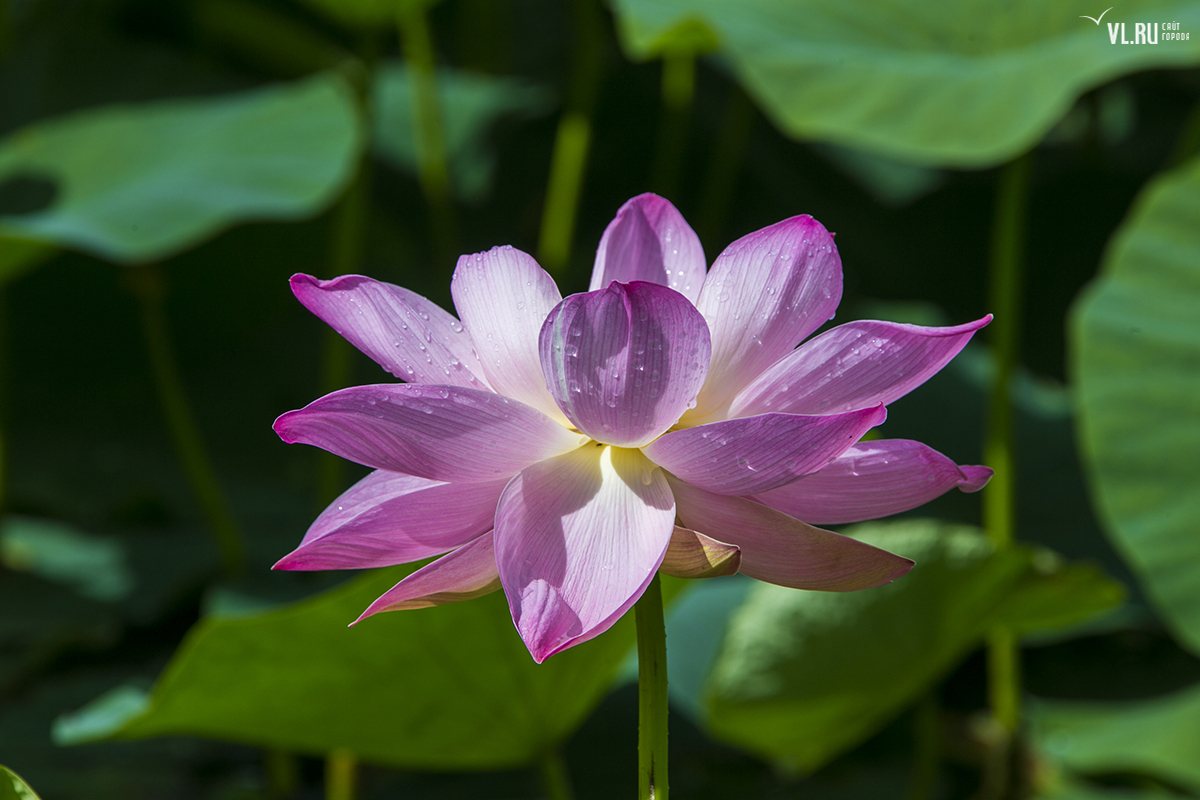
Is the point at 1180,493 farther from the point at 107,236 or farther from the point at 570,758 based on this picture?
the point at 107,236

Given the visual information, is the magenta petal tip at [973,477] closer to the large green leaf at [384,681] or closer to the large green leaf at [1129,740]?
the large green leaf at [384,681]

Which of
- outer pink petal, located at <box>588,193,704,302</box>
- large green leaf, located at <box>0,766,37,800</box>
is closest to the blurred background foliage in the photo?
large green leaf, located at <box>0,766,37,800</box>

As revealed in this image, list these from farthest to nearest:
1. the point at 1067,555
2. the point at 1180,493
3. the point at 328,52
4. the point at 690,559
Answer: the point at 328,52
the point at 1067,555
the point at 1180,493
the point at 690,559

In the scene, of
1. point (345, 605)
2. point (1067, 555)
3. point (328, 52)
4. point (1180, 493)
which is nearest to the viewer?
point (345, 605)

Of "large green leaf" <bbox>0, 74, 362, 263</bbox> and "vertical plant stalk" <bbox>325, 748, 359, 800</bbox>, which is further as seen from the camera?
"large green leaf" <bbox>0, 74, 362, 263</bbox>

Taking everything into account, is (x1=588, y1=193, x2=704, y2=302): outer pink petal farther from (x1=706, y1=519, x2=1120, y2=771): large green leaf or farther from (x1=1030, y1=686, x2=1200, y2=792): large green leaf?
(x1=1030, y1=686, x2=1200, y2=792): large green leaf

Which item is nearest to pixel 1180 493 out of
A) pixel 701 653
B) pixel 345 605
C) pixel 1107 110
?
pixel 701 653

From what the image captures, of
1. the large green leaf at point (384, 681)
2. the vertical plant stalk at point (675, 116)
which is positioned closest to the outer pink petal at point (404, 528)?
the large green leaf at point (384, 681)
